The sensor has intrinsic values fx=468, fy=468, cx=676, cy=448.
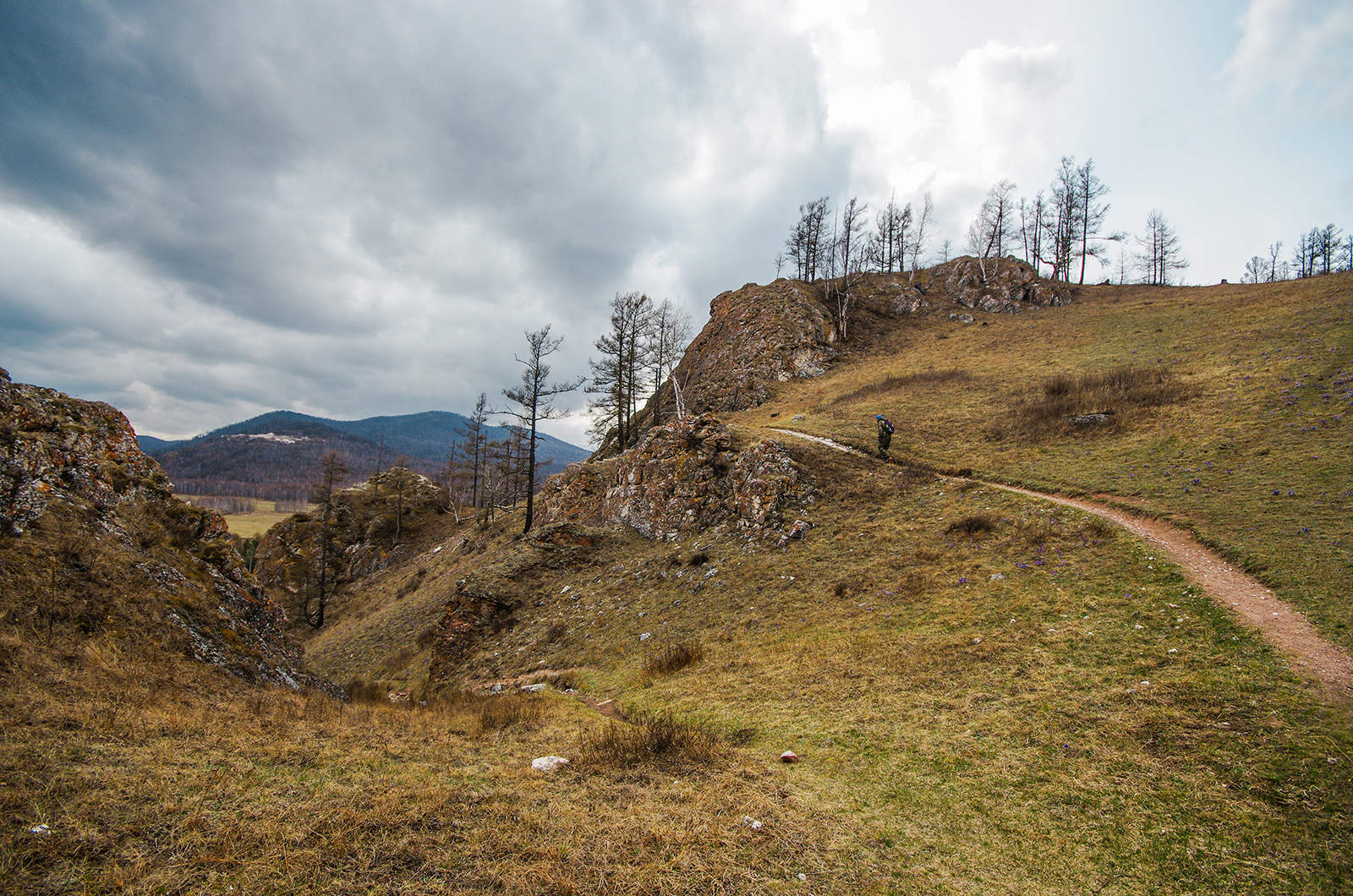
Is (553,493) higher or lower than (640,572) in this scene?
higher

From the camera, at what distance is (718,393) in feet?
165

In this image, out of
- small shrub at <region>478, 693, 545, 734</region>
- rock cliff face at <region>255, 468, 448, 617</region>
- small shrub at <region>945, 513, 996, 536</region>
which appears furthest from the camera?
rock cliff face at <region>255, 468, 448, 617</region>

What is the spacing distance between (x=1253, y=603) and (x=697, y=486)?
18849 mm

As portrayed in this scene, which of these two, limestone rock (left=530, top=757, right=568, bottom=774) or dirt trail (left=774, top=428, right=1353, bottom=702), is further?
dirt trail (left=774, top=428, right=1353, bottom=702)

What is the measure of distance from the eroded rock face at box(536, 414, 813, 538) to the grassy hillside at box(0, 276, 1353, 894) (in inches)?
109

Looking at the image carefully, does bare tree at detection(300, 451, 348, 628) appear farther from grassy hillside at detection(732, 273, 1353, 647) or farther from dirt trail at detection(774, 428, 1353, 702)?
dirt trail at detection(774, 428, 1353, 702)

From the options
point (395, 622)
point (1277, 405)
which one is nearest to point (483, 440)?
point (395, 622)

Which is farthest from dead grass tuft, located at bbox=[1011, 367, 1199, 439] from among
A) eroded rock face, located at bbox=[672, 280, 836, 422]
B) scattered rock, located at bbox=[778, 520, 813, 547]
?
eroded rock face, located at bbox=[672, 280, 836, 422]

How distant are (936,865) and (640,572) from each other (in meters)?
16.4

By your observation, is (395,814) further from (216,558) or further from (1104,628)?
(1104,628)

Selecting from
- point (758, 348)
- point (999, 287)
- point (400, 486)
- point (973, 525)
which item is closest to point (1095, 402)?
point (973, 525)

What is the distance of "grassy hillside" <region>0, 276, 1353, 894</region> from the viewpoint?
4.77 m

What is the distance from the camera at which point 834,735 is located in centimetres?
887

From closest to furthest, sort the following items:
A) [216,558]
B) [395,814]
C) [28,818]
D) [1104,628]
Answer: [28,818], [395,814], [1104,628], [216,558]
